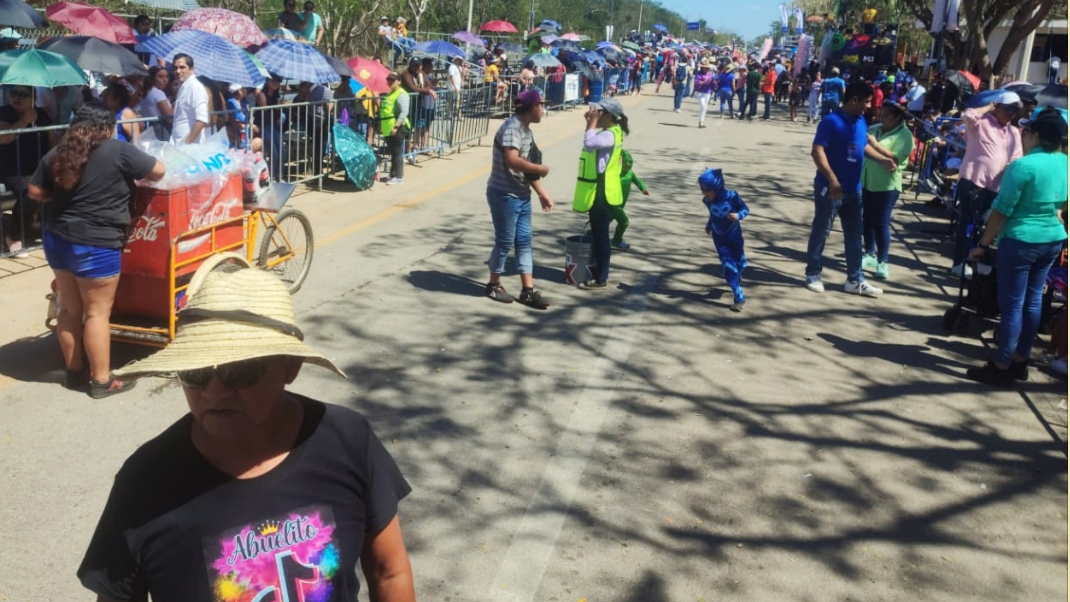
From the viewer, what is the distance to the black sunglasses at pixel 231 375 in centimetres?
215

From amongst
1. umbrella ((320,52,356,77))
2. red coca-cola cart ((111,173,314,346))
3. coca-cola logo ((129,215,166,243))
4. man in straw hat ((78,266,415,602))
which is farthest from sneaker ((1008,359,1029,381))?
umbrella ((320,52,356,77))

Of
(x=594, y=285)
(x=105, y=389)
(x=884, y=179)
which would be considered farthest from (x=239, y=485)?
(x=884, y=179)

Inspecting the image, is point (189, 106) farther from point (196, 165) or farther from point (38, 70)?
point (196, 165)

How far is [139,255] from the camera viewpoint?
6.26 metres

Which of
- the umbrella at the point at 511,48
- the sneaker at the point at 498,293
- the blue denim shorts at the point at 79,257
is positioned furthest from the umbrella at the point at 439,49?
the blue denim shorts at the point at 79,257

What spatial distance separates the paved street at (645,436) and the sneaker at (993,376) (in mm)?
136

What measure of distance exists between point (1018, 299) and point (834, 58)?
94.8 feet

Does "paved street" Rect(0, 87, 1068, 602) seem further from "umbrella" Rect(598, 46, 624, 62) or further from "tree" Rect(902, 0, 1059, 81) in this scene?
"umbrella" Rect(598, 46, 624, 62)

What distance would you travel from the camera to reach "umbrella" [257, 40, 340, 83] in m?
A: 12.5

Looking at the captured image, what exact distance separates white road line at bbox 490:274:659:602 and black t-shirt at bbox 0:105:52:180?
18.4 ft

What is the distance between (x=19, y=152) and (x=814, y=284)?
292 inches

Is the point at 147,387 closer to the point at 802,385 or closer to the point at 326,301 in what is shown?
the point at 326,301

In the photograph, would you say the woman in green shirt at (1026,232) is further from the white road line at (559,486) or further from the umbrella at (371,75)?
the umbrella at (371,75)

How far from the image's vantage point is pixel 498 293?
27.5ft
